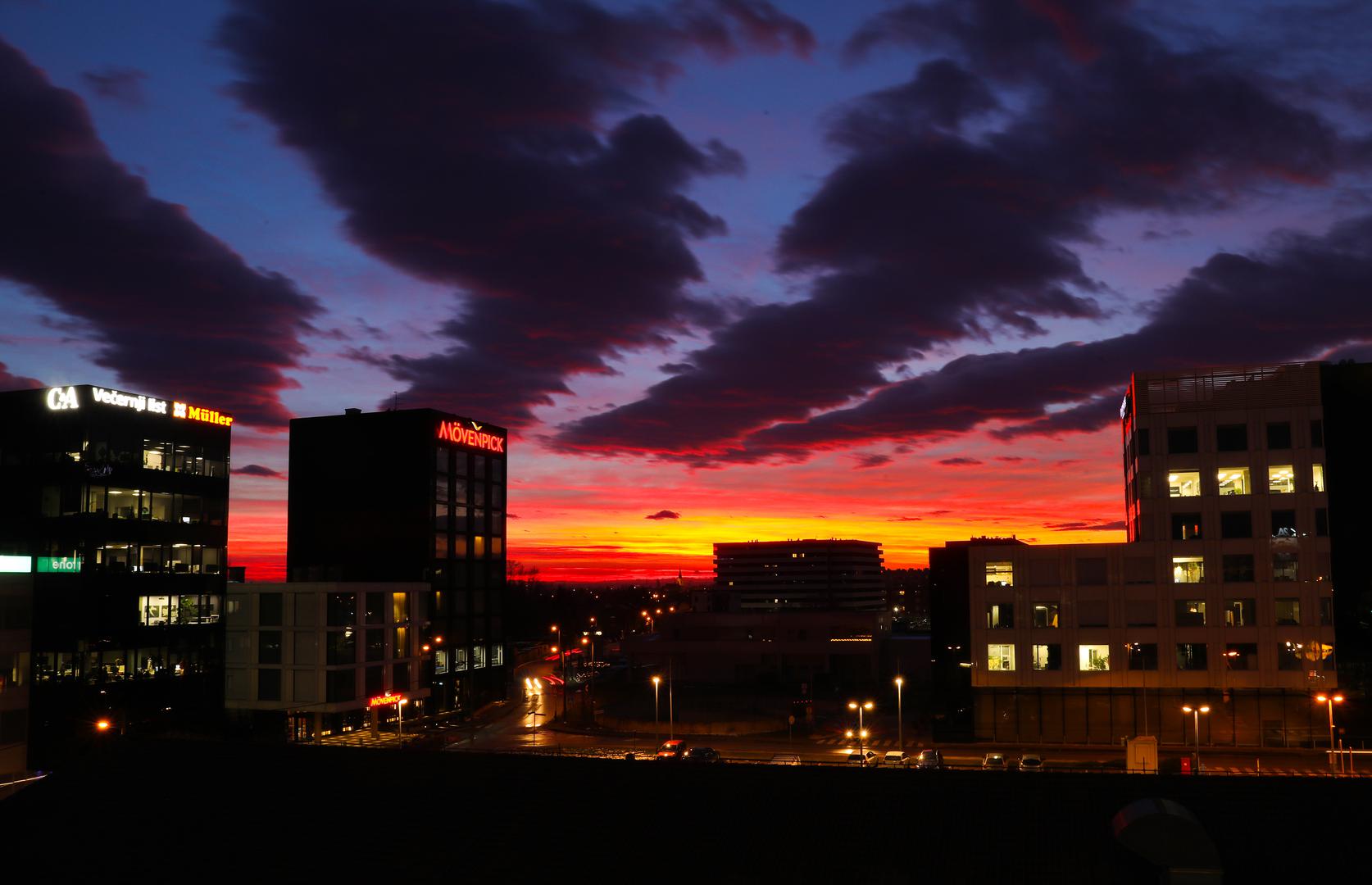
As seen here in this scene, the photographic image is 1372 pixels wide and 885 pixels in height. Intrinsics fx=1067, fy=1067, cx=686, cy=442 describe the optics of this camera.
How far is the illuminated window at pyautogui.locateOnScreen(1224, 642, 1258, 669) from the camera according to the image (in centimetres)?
9056

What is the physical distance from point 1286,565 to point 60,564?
354ft

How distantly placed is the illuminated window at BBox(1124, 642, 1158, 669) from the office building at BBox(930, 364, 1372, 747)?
10 cm

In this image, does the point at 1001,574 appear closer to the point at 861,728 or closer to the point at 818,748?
the point at 861,728

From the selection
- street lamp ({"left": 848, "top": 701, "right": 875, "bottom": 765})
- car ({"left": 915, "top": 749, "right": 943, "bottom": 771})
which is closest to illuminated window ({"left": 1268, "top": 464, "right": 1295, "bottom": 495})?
car ({"left": 915, "top": 749, "right": 943, "bottom": 771})

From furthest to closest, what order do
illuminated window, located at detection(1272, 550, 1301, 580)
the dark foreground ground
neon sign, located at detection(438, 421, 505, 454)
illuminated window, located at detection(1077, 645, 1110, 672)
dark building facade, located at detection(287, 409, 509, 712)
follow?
neon sign, located at detection(438, 421, 505, 454)
dark building facade, located at detection(287, 409, 509, 712)
illuminated window, located at detection(1077, 645, 1110, 672)
illuminated window, located at detection(1272, 550, 1301, 580)
the dark foreground ground

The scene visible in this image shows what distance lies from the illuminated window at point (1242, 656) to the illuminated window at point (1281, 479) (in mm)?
13458

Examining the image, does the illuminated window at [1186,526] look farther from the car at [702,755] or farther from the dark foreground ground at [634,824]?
the dark foreground ground at [634,824]

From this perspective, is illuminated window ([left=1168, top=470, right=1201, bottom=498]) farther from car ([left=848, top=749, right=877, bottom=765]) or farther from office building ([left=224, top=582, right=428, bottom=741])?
office building ([left=224, top=582, right=428, bottom=741])

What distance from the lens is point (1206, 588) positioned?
9231 centimetres

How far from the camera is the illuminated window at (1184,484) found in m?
94.4

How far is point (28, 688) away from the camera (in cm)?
8569

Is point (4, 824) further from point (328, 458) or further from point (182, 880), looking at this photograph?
point (328, 458)

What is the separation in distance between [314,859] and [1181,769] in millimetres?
60695

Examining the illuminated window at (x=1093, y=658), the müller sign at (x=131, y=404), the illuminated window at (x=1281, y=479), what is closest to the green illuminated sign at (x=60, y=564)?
the müller sign at (x=131, y=404)
